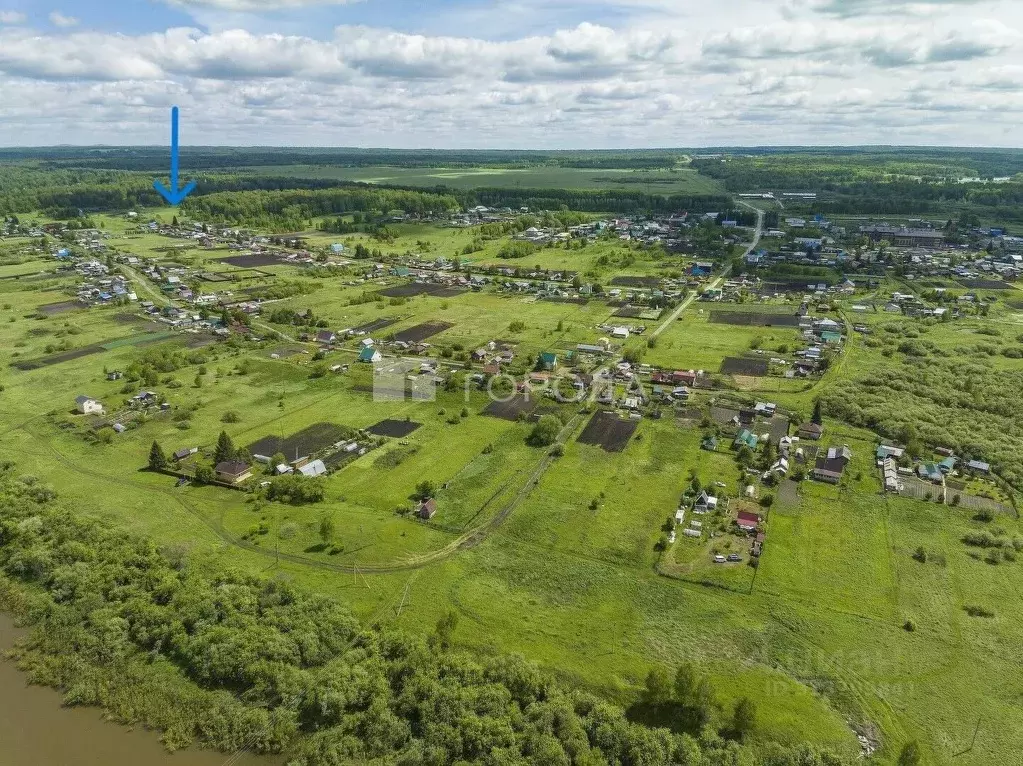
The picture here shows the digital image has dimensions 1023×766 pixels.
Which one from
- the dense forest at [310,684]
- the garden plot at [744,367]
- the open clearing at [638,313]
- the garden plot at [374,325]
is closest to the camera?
the dense forest at [310,684]

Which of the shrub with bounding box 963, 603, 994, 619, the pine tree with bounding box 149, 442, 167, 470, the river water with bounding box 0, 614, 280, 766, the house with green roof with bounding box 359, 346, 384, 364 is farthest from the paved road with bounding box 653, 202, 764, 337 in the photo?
the river water with bounding box 0, 614, 280, 766

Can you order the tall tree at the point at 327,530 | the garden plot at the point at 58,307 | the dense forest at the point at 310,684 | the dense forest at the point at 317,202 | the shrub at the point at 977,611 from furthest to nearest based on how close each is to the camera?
the dense forest at the point at 317,202
the garden plot at the point at 58,307
the tall tree at the point at 327,530
the shrub at the point at 977,611
the dense forest at the point at 310,684

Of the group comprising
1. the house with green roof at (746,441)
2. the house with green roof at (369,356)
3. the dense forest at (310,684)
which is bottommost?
the dense forest at (310,684)

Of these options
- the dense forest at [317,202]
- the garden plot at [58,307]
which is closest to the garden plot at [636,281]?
the dense forest at [317,202]

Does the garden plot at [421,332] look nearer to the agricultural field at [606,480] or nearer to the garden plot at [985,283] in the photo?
the agricultural field at [606,480]

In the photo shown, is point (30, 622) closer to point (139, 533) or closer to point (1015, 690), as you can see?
point (139, 533)

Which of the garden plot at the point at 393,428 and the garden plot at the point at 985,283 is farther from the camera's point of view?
the garden plot at the point at 985,283
